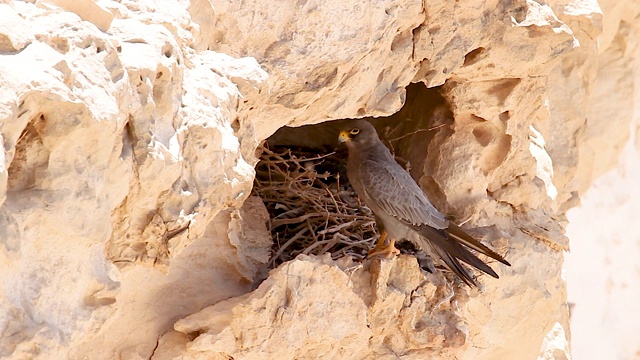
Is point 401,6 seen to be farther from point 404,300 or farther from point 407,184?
point 404,300

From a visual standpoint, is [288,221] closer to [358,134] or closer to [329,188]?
[329,188]

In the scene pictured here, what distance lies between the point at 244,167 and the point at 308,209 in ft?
5.39

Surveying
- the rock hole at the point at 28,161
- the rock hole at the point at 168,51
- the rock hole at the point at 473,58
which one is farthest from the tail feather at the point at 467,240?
the rock hole at the point at 28,161

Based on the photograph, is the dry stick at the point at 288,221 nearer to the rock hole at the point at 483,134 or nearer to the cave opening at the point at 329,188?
the cave opening at the point at 329,188

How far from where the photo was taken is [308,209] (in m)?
4.60

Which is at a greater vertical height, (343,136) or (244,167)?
(244,167)

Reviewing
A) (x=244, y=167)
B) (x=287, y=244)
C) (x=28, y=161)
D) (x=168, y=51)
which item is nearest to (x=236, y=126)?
(x=244, y=167)

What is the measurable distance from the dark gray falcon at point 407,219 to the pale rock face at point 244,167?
162 millimetres

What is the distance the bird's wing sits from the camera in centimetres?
407

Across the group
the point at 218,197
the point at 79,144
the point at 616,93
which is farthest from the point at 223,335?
the point at 616,93

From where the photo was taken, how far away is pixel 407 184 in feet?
13.6

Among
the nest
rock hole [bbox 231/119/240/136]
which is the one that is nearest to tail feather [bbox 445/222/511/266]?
the nest

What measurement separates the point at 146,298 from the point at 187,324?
0.18m

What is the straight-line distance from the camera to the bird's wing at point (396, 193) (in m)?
4.07
